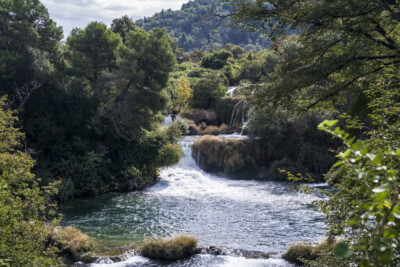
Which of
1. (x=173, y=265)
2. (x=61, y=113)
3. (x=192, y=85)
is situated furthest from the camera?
(x=192, y=85)

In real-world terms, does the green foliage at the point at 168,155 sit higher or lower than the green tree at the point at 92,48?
lower

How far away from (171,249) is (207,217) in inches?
170

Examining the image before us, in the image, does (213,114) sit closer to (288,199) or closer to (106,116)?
(106,116)

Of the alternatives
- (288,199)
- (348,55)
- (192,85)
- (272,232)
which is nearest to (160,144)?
(288,199)

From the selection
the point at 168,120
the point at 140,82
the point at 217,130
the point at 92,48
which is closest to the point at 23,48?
the point at 92,48

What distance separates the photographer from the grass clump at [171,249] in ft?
37.0

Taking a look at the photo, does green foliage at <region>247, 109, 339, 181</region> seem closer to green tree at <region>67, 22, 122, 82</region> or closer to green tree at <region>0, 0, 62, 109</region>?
green tree at <region>67, 22, 122, 82</region>

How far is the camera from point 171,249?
11.3 metres

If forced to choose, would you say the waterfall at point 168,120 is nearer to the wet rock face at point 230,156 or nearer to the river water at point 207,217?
the wet rock face at point 230,156

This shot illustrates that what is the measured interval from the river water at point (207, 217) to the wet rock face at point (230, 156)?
1.91 meters

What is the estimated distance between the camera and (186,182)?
21.7 metres

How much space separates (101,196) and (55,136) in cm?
443

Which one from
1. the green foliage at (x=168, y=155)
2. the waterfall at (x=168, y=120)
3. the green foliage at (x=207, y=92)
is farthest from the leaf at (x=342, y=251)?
the green foliage at (x=207, y=92)

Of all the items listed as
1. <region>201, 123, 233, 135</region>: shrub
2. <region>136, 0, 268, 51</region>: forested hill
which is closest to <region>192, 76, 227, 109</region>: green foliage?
<region>201, 123, 233, 135</region>: shrub
